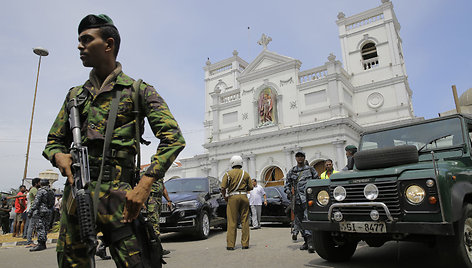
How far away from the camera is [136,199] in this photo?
Result: 71.9 inches

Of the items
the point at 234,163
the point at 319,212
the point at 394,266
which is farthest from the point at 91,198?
the point at 234,163

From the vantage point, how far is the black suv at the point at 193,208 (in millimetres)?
7621

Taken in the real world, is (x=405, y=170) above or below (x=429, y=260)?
above

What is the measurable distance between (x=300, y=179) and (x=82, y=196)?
16.6 feet

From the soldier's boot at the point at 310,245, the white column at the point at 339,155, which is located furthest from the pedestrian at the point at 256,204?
the white column at the point at 339,155

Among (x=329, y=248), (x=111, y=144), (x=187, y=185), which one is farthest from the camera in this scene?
(x=187, y=185)

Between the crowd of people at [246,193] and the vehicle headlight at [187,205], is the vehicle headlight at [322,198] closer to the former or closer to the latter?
the crowd of people at [246,193]

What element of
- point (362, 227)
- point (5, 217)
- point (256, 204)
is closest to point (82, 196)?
point (362, 227)

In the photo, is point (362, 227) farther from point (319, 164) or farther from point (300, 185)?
point (319, 164)

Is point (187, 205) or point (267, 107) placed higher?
point (267, 107)

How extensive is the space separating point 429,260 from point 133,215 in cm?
443

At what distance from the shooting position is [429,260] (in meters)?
4.57

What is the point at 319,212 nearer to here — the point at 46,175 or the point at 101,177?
the point at 101,177

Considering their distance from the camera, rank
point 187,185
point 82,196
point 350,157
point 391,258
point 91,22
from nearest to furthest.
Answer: point 82,196 < point 91,22 < point 391,258 < point 350,157 < point 187,185
